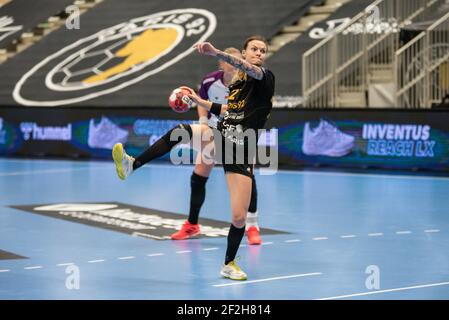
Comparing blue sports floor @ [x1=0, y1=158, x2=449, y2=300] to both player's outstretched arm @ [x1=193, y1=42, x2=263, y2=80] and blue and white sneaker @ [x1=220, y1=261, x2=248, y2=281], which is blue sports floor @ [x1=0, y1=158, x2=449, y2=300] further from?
player's outstretched arm @ [x1=193, y1=42, x2=263, y2=80]

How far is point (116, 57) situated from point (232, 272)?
2014cm

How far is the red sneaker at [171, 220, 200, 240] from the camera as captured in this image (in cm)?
1098

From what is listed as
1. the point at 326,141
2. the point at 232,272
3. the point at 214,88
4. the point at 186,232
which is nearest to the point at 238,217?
the point at 232,272

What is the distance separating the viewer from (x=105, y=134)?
22344mm

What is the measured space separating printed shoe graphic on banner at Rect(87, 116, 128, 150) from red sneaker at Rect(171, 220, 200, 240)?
36.5 feet

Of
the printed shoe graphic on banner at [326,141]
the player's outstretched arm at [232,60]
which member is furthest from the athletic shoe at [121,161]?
the printed shoe graphic on banner at [326,141]

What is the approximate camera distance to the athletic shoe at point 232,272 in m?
8.48

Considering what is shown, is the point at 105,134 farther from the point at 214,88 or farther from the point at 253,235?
the point at 253,235

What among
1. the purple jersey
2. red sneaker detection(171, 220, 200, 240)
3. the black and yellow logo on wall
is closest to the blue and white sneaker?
red sneaker detection(171, 220, 200, 240)

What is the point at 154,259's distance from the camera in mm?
9648
